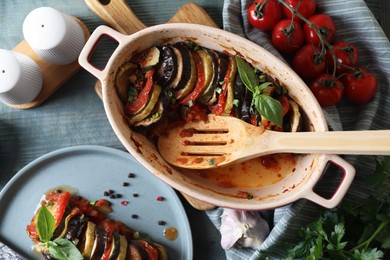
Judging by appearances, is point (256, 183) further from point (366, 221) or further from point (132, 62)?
point (132, 62)

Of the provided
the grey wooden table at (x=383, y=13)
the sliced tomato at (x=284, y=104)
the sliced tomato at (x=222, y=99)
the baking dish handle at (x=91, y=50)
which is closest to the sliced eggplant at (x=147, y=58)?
the baking dish handle at (x=91, y=50)

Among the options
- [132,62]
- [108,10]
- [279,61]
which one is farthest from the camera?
[108,10]

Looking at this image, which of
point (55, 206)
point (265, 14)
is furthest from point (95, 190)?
point (265, 14)

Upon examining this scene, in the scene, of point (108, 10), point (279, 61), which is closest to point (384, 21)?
point (279, 61)

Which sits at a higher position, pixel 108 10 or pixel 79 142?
pixel 108 10

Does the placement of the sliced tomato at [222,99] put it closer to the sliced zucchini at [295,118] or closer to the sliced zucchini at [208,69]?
the sliced zucchini at [208,69]

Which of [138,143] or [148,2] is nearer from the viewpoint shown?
[138,143]

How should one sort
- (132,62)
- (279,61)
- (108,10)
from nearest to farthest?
(279,61) → (132,62) → (108,10)

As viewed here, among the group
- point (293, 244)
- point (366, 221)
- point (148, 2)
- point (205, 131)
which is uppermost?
point (148, 2)
